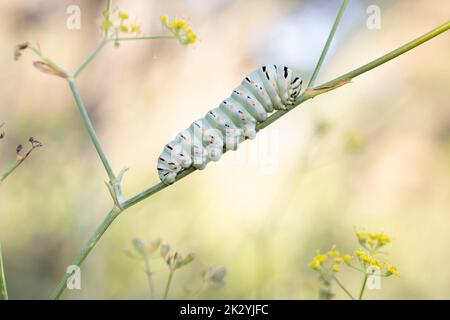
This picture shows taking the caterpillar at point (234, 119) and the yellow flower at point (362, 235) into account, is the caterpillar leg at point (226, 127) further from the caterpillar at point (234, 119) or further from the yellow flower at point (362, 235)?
the yellow flower at point (362, 235)

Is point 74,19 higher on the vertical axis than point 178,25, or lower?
higher

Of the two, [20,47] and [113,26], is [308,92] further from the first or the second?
[20,47]

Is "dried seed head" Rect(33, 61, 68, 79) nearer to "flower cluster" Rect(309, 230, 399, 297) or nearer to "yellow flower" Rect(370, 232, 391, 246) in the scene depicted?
"flower cluster" Rect(309, 230, 399, 297)

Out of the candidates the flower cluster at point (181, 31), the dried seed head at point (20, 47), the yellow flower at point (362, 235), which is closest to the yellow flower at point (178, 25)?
the flower cluster at point (181, 31)

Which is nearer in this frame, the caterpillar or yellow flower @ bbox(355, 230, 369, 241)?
yellow flower @ bbox(355, 230, 369, 241)

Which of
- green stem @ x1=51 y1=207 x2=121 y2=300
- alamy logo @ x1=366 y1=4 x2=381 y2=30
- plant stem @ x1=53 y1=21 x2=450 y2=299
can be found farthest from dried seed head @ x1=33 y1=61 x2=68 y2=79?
alamy logo @ x1=366 y1=4 x2=381 y2=30

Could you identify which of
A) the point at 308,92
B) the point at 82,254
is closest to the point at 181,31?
the point at 308,92
